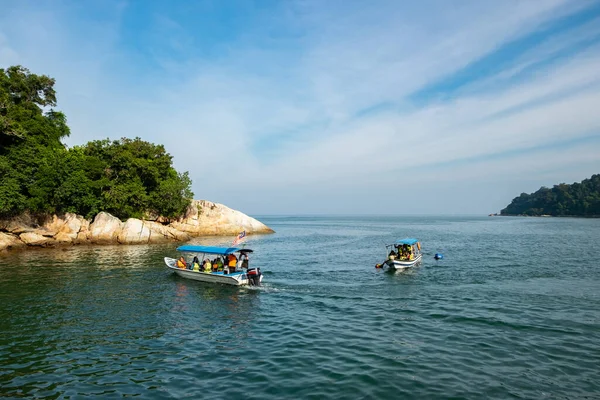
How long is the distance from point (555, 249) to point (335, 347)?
1940 inches

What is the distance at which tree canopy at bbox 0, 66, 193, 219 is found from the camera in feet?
154

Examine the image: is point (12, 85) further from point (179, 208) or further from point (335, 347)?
point (335, 347)

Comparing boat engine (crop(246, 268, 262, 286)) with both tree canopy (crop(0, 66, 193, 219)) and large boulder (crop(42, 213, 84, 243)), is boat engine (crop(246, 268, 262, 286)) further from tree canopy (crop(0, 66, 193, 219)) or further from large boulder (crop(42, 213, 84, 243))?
large boulder (crop(42, 213, 84, 243))

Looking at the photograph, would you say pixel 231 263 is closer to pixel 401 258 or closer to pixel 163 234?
pixel 401 258

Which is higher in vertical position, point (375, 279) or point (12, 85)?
point (12, 85)

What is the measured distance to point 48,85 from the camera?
194 ft

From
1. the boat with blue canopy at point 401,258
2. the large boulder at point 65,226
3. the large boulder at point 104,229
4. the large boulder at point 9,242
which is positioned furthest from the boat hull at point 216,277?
the large boulder at point 65,226

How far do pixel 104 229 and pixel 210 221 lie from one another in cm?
2558

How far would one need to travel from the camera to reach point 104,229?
54719 mm

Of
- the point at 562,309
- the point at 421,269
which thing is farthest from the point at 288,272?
the point at 562,309

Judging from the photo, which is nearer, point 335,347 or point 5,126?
point 335,347

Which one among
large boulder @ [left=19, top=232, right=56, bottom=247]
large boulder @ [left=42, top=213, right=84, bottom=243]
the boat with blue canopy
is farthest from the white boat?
large boulder @ [left=42, top=213, right=84, bottom=243]

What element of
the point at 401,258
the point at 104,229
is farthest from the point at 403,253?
the point at 104,229

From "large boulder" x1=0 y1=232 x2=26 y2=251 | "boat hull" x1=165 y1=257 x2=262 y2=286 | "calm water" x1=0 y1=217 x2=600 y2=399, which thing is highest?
"large boulder" x1=0 y1=232 x2=26 y2=251
